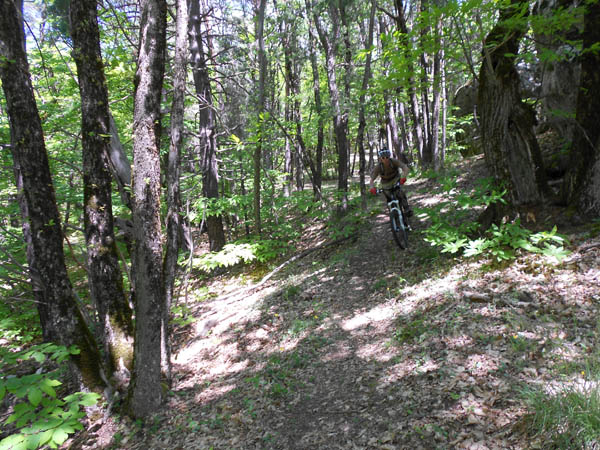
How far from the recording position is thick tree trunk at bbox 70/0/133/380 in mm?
4262

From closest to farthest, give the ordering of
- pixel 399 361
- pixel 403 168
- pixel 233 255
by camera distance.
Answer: pixel 399 361, pixel 403 168, pixel 233 255

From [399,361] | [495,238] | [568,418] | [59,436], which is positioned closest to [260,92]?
[495,238]

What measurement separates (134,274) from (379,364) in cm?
333

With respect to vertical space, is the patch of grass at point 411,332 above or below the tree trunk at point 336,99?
below

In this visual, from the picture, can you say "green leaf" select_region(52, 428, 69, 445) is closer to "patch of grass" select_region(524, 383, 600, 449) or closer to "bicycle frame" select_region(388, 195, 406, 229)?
"patch of grass" select_region(524, 383, 600, 449)

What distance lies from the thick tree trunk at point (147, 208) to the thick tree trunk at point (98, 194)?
0.69 metres

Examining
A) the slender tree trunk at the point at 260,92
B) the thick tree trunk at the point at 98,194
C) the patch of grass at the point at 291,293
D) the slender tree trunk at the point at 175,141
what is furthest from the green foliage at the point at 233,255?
the slender tree trunk at the point at 175,141

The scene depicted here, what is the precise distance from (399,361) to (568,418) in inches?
71.1

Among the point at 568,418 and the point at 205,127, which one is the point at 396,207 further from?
the point at 205,127

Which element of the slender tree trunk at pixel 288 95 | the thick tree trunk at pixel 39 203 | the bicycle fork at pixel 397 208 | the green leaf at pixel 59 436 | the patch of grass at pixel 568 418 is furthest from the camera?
the slender tree trunk at pixel 288 95

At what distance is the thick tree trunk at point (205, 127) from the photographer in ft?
30.7

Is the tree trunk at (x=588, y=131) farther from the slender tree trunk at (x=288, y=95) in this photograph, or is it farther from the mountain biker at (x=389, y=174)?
the slender tree trunk at (x=288, y=95)

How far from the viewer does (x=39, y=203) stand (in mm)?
4051

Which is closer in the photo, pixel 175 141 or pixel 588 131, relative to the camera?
pixel 175 141
